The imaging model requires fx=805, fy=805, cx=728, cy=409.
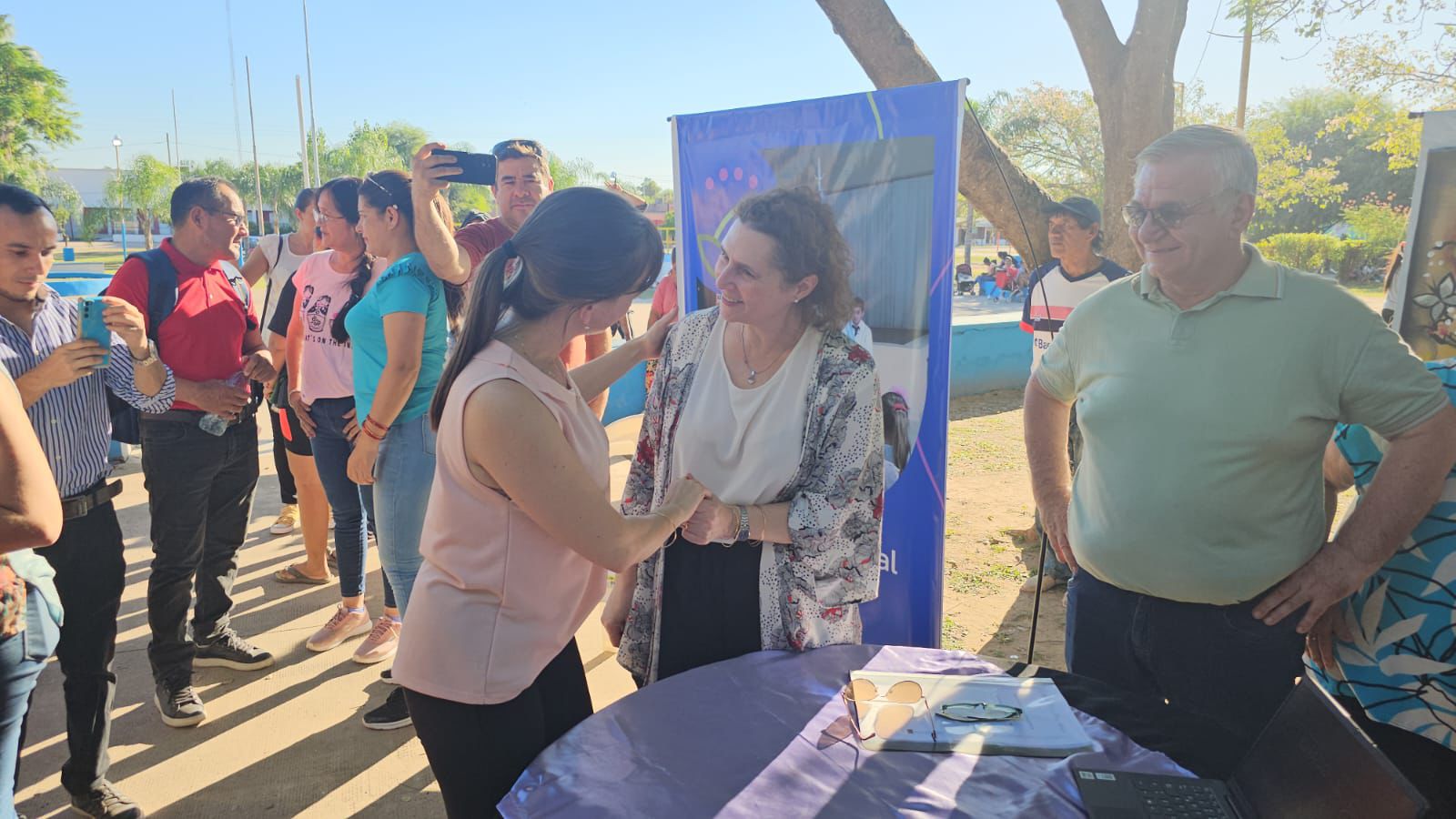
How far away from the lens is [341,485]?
10.9 ft

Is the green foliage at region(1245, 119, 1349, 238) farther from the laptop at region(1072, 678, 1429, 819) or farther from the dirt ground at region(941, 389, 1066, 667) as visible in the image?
the laptop at region(1072, 678, 1429, 819)

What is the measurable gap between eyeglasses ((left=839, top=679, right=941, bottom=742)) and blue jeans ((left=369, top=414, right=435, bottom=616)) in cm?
181

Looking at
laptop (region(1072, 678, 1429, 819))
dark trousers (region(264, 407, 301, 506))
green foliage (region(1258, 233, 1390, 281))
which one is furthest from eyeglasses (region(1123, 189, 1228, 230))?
green foliage (region(1258, 233, 1390, 281))

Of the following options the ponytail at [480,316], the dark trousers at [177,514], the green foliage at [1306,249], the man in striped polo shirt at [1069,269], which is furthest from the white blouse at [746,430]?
the green foliage at [1306,249]

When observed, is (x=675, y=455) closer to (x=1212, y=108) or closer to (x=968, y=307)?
(x=968, y=307)

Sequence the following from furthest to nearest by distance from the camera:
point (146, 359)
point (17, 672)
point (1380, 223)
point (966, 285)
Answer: point (966, 285)
point (1380, 223)
point (146, 359)
point (17, 672)

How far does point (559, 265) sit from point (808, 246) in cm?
68

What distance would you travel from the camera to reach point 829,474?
1.84 m

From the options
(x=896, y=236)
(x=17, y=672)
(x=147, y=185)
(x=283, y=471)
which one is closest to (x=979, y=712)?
(x=896, y=236)

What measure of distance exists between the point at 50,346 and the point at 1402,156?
15.4 meters

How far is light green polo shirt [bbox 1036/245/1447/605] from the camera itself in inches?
66.0

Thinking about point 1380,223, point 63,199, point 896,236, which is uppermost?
point 63,199

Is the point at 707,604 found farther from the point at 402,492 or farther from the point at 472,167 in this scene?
the point at 472,167

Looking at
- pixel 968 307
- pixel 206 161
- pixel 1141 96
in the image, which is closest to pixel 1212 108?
pixel 968 307
